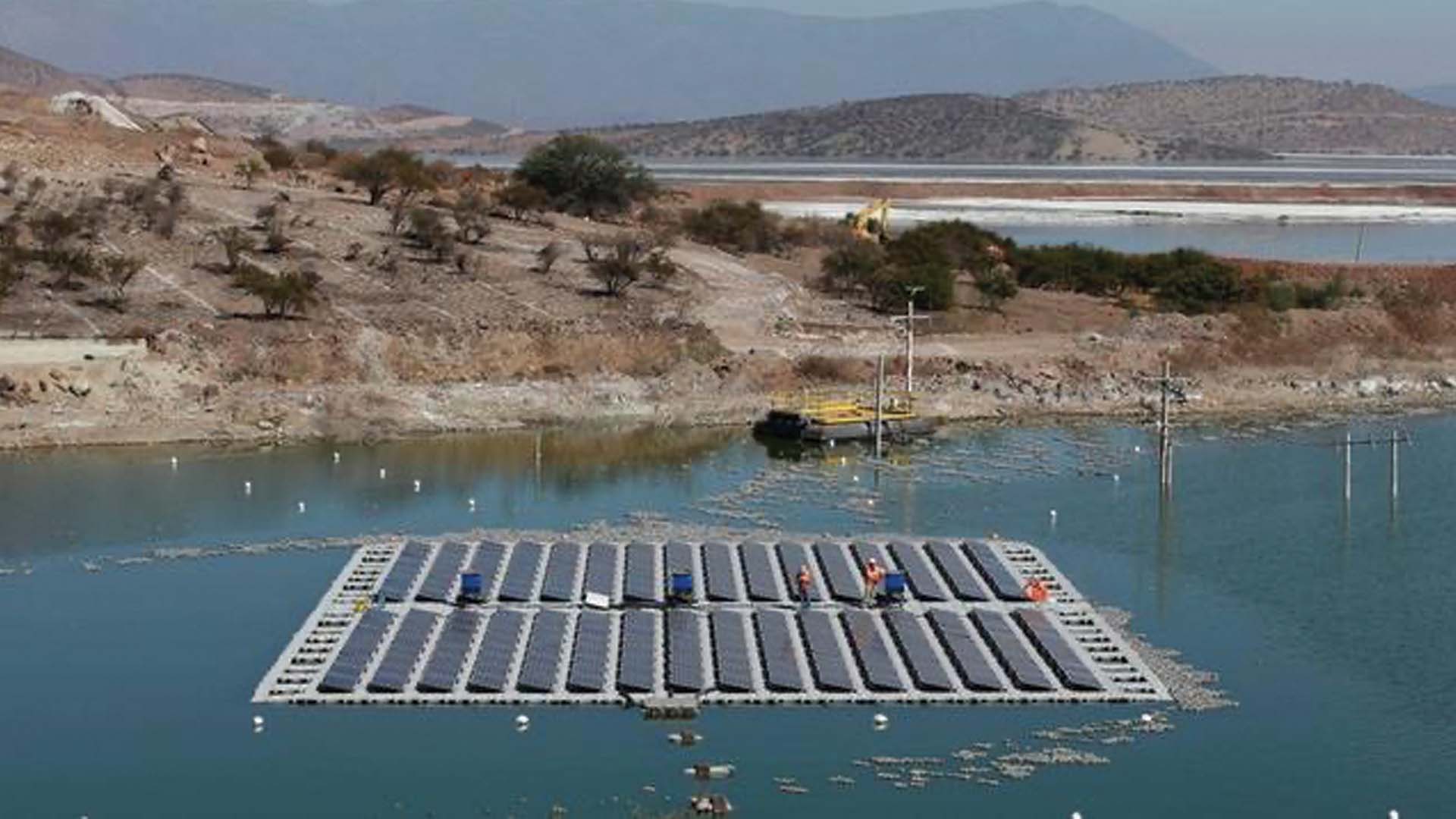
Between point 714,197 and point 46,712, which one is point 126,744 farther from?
point 714,197

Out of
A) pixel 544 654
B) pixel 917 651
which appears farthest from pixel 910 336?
pixel 544 654

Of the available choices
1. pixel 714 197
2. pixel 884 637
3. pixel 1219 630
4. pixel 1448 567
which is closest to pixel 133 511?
pixel 884 637

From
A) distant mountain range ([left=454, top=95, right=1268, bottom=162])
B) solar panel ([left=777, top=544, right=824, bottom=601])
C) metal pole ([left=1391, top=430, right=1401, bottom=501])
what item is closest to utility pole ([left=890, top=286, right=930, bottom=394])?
metal pole ([left=1391, top=430, right=1401, bottom=501])

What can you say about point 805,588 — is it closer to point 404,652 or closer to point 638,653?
point 638,653

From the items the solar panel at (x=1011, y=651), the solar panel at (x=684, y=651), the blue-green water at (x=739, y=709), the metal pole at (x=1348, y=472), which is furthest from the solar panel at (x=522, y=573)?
the metal pole at (x=1348, y=472)

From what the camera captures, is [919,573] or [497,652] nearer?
[497,652]

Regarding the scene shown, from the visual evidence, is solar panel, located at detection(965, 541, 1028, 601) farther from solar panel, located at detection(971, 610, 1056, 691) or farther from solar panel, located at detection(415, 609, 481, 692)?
Result: solar panel, located at detection(415, 609, 481, 692)

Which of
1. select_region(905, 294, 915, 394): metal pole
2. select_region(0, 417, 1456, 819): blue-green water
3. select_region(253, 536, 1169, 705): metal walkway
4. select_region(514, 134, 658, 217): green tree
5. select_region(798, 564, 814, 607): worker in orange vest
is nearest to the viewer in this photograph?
select_region(0, 417, 1456, 819): blue-green water
